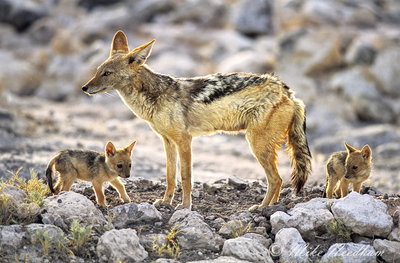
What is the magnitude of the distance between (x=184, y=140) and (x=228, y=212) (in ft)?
4.80

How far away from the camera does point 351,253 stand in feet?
20.0

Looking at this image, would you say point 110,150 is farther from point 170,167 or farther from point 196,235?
point 196,235

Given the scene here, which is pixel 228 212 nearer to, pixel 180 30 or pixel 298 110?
pixel 298 110

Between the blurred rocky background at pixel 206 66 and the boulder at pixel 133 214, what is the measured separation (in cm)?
454

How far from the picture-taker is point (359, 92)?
70.3ft

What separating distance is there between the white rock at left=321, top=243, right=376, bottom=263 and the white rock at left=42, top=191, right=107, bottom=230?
337 centimetres

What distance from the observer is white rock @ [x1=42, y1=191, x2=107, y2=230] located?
6289mm

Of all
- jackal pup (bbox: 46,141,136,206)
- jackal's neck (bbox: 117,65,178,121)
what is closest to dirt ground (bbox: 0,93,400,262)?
jackal pup (bbox: 46,141,136,206)

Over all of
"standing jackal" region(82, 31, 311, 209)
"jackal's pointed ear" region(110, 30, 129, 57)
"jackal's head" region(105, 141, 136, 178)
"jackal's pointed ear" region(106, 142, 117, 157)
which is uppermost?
"jackal's pointed ear" region(110, 30, 129, 57)

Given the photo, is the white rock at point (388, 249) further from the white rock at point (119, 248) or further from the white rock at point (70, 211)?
the white rock at point (70, 211)

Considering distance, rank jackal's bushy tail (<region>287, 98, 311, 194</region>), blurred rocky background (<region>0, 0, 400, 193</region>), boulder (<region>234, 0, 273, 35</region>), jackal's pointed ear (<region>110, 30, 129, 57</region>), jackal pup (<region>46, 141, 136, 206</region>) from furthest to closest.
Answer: boulder (<region>234, 0, 273, 35</region>) < blurred rocky background (<region>0, 0, 400, 193</region>) < jackal's pointed ear (<region>110, 30, 129, 57</region>) < jackal's bushy tail (<region>287, 98, 311, 194</region>) < jackal pup (<region>46, 141, 136, 206</region>)

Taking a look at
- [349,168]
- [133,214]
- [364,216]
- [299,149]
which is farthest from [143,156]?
[364,216]

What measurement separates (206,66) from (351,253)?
21.8 meters

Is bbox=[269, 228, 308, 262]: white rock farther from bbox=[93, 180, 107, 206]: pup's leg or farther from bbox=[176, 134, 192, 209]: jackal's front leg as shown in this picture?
bbox=[93, 180, 107, 206]: pup's leg
